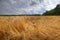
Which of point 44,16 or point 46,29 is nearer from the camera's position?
point 46,29

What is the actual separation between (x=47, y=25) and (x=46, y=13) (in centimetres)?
15

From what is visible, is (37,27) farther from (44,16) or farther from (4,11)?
(4,11)

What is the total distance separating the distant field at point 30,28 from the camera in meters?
0.72

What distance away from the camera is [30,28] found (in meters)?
0.75

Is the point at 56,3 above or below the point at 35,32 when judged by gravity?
above

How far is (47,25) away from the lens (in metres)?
0.76

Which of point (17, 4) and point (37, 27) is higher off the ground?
point (17, 4)

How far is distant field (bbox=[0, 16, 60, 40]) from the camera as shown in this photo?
2.35 ft

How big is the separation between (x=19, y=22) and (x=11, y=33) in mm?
79

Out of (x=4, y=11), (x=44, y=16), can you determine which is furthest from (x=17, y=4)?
(x=44, y=16)

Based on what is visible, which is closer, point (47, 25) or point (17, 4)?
point (47, 25)

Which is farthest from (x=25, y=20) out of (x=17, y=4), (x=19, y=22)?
(x=17, y=4)

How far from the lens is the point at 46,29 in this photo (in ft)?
2.40

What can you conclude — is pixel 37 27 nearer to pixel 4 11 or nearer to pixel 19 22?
pixel 19 22
